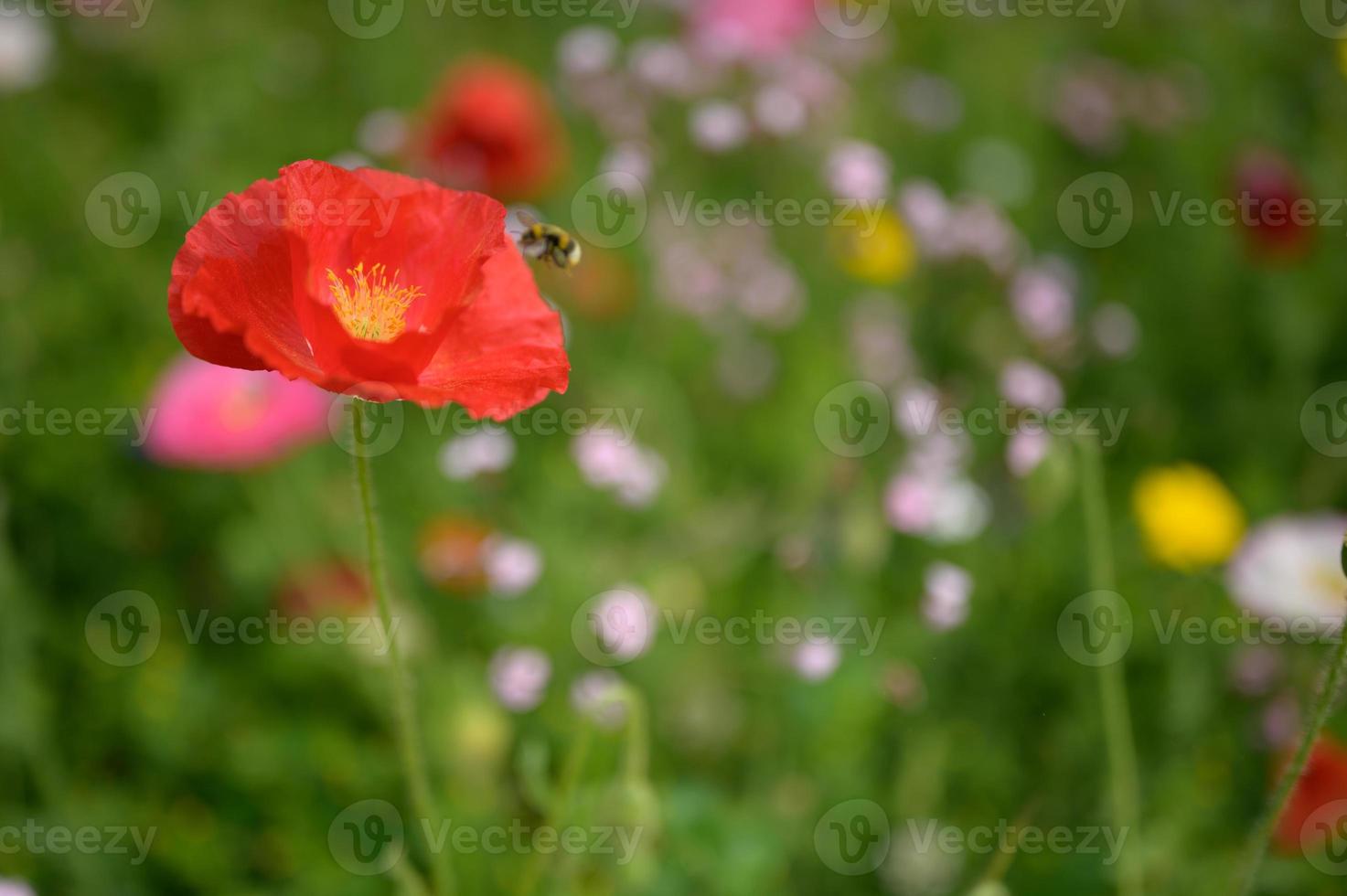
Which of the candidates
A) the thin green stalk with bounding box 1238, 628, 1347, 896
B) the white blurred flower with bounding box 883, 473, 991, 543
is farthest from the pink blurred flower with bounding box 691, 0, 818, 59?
the thin green stalk with bounding box 1238, 628, 1347, 896

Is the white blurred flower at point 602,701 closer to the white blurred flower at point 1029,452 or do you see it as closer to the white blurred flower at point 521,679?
the white blurred flower at point 521,679

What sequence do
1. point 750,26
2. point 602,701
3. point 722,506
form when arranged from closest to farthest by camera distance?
1. point 602,701
2. point 722,506
3. point 750,26

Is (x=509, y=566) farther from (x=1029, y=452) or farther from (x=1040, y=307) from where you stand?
(x=1040, y=307)

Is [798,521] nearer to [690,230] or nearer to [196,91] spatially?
[690,230]

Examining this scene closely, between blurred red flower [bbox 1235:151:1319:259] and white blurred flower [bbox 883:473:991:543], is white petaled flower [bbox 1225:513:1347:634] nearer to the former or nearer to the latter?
white blurred flower [bbox 883:473:991:543]

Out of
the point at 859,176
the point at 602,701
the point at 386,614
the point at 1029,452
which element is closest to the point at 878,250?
the point at 859,176

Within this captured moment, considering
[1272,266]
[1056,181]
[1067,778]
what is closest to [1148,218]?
[1056,181]

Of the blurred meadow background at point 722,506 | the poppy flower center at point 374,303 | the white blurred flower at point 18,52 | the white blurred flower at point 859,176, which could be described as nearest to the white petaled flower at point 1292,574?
the blurred meadow background at point 722,506
